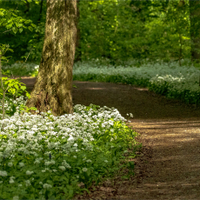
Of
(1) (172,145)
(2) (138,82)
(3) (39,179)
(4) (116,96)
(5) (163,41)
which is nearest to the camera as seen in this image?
(3) (39,179)

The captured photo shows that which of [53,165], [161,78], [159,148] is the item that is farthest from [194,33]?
[53,165]

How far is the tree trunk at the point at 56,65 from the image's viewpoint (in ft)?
26.6

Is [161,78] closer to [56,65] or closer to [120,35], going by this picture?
[56,65]

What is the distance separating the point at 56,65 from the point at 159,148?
3.34 meters

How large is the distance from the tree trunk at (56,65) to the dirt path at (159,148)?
2.25m

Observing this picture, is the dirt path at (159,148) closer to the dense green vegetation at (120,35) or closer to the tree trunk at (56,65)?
the tree trunk at (56,65)

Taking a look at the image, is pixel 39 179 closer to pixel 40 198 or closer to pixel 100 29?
pixel 40 198

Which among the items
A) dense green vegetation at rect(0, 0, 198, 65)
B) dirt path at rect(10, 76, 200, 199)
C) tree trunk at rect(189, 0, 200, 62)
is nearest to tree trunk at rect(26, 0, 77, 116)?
dirt path at rect(10, 76, 200, 199)

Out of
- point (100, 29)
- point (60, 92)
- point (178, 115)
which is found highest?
point (100, 29)

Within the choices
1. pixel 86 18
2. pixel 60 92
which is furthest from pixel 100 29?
pixel 60 92

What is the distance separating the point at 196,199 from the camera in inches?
157

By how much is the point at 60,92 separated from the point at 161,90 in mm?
7458

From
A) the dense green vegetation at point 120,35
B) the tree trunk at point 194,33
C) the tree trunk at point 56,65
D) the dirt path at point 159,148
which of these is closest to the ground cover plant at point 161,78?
the dirt path at point 159,148

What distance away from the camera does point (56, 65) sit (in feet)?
26.8
